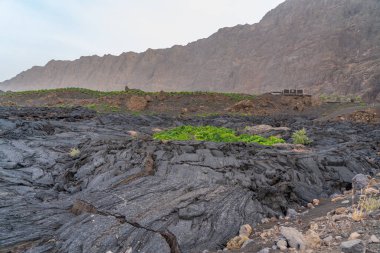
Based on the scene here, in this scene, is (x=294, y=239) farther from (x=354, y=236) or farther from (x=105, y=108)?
(x=105, y=108)

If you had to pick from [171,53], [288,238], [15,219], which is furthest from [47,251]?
[171,53]

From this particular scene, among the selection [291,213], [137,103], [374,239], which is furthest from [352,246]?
[137,103]

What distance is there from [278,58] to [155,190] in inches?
3213

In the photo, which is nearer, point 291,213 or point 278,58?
point 291,213

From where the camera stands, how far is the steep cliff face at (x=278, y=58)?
7138 cm

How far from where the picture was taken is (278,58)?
8575 cm

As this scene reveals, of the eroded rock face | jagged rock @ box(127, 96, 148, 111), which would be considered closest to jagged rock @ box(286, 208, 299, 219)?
the eroded rock face

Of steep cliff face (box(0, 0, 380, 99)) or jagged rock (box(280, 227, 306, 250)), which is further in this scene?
steep cliff face (box(0, 0, 380, 99))

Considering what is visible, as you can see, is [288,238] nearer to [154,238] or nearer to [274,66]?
[154,238]

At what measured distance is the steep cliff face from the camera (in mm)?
71375

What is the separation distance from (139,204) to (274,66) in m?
80.8

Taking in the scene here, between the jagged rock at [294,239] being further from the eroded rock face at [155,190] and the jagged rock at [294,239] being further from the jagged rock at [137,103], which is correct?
the jagged rock at [137,103]

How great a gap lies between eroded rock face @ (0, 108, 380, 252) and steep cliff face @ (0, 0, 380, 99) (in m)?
50.2

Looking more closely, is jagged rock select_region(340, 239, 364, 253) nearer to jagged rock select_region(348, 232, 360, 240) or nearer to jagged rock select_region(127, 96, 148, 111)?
jagged rock select_region(348, 232, 360, 240)
